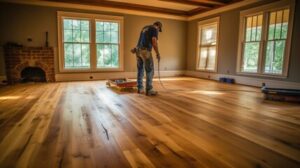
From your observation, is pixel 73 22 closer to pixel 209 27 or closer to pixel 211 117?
pixel 209 27

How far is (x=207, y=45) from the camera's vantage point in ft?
25.6

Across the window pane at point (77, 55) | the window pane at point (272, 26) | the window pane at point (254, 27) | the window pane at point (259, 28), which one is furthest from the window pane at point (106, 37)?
the window pane at point (272, 26)

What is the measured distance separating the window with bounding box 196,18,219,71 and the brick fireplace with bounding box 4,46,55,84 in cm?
571

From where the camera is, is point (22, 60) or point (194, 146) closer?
point (194, 146)

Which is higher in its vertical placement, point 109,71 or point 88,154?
point 109,71

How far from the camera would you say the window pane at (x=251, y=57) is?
583cm

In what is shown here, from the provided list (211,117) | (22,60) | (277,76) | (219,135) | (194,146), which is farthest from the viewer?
(22,60)

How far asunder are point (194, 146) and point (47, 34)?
21.4ft

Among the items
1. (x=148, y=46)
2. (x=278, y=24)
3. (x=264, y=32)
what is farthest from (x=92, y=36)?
(x=278, y=24)

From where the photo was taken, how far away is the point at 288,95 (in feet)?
12.3

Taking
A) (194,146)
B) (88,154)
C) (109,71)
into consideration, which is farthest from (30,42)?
(194,146)

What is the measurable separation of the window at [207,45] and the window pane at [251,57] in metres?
1.29

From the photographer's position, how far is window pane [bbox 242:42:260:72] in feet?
19.1

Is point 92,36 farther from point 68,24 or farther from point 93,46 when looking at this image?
point 68,24
